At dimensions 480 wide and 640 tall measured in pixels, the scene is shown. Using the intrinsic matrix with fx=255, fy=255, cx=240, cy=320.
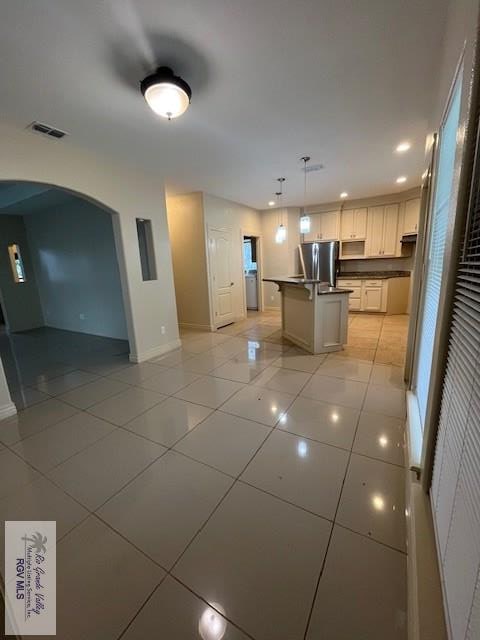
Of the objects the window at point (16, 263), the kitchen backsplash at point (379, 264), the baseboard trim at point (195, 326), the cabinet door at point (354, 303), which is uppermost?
the window at point (16, 263)

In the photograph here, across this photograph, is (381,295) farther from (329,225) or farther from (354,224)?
(329,225)

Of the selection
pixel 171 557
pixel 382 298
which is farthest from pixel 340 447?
pixel 382 298

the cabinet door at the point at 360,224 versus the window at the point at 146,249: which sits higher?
the cabinet door at the point at 360,224

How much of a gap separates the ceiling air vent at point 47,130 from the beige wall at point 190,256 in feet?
8.35

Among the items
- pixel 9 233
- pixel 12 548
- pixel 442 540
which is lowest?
pixel 12 548

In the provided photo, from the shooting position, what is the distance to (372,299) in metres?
6.18

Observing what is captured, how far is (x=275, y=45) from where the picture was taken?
169 centimetres

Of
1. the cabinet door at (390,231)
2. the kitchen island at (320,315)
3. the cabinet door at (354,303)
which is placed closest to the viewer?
the kitchen island at (320,315)

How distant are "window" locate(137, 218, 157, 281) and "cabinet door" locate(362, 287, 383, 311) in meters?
4.93

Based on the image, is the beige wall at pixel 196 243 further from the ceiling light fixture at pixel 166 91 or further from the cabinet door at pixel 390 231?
the cabinet door at pixel 390 231

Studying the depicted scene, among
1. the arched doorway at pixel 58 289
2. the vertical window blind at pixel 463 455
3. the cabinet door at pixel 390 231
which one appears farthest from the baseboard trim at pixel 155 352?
the cabinet door at pixel 390 231

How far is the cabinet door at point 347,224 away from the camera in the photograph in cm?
626

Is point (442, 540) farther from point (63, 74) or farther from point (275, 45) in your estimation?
point (63, 74)

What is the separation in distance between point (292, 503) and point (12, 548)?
1526mm
